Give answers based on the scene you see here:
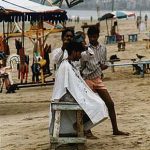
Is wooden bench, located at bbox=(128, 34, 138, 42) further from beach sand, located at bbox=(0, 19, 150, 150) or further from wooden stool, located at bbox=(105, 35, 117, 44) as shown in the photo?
beach sand, located at bbox=(0, 19, 150, 150)

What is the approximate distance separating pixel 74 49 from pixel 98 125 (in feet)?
6.62

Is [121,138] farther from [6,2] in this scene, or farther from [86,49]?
[6,2]

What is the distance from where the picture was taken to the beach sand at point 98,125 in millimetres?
6898

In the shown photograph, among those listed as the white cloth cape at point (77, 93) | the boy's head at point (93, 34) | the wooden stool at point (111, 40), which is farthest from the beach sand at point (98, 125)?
the wooden stool at point (111, 40)

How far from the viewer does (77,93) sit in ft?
20.6

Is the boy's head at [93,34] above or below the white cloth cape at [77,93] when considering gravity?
above

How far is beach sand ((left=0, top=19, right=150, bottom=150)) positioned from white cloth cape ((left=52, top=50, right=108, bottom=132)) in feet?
1.88

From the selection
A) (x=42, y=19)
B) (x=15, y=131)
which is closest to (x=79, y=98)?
(x=15, y=131)

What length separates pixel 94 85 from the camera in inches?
278

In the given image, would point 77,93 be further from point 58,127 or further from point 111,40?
point 111,40

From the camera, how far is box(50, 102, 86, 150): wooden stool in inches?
247

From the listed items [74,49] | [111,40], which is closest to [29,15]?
[74,49]

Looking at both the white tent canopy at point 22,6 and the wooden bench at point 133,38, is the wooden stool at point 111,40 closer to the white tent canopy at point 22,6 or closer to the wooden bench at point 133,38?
the wooden bench at point 133,38

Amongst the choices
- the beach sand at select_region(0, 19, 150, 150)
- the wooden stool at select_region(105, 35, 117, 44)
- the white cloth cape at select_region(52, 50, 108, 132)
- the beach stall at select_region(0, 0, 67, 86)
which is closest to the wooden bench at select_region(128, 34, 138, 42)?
the wooden stool at select_region(105, 35, 117, 44)
